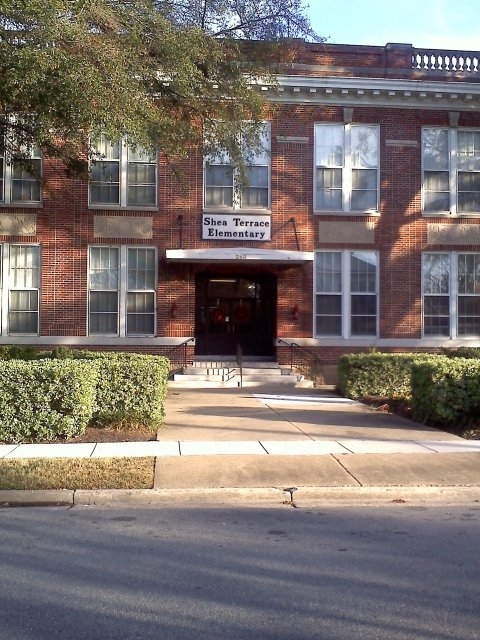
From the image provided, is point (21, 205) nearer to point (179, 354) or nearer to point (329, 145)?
point (179, 354)

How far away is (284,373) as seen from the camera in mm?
23281

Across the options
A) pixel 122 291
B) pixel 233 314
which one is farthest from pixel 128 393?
pixel 233 314

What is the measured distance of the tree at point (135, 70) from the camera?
12477mm

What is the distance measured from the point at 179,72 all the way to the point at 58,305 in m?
10.8

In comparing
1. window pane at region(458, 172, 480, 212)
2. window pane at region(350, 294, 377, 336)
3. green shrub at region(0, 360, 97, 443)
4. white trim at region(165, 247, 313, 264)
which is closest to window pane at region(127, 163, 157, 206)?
white trim at region(165, 247, 313, 264)

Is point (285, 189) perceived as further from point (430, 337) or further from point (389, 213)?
point (430, 337)

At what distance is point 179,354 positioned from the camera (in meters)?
23.5

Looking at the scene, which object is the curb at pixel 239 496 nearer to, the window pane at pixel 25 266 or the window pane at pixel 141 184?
the window pane at pixel 25 266

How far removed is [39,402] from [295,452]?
4095 mm

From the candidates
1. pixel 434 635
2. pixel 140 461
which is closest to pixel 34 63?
pixel 140 461

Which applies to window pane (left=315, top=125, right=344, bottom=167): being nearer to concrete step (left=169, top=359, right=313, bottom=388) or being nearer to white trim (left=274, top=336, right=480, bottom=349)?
white trim (left=274, top=336, right=480, bottom=349)

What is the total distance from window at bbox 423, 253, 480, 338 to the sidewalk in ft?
30.3

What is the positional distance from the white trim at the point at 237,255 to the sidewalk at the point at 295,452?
291 inches

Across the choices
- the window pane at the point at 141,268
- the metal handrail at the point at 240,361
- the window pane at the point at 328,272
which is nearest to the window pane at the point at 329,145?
the window pane at the point at 328,272
